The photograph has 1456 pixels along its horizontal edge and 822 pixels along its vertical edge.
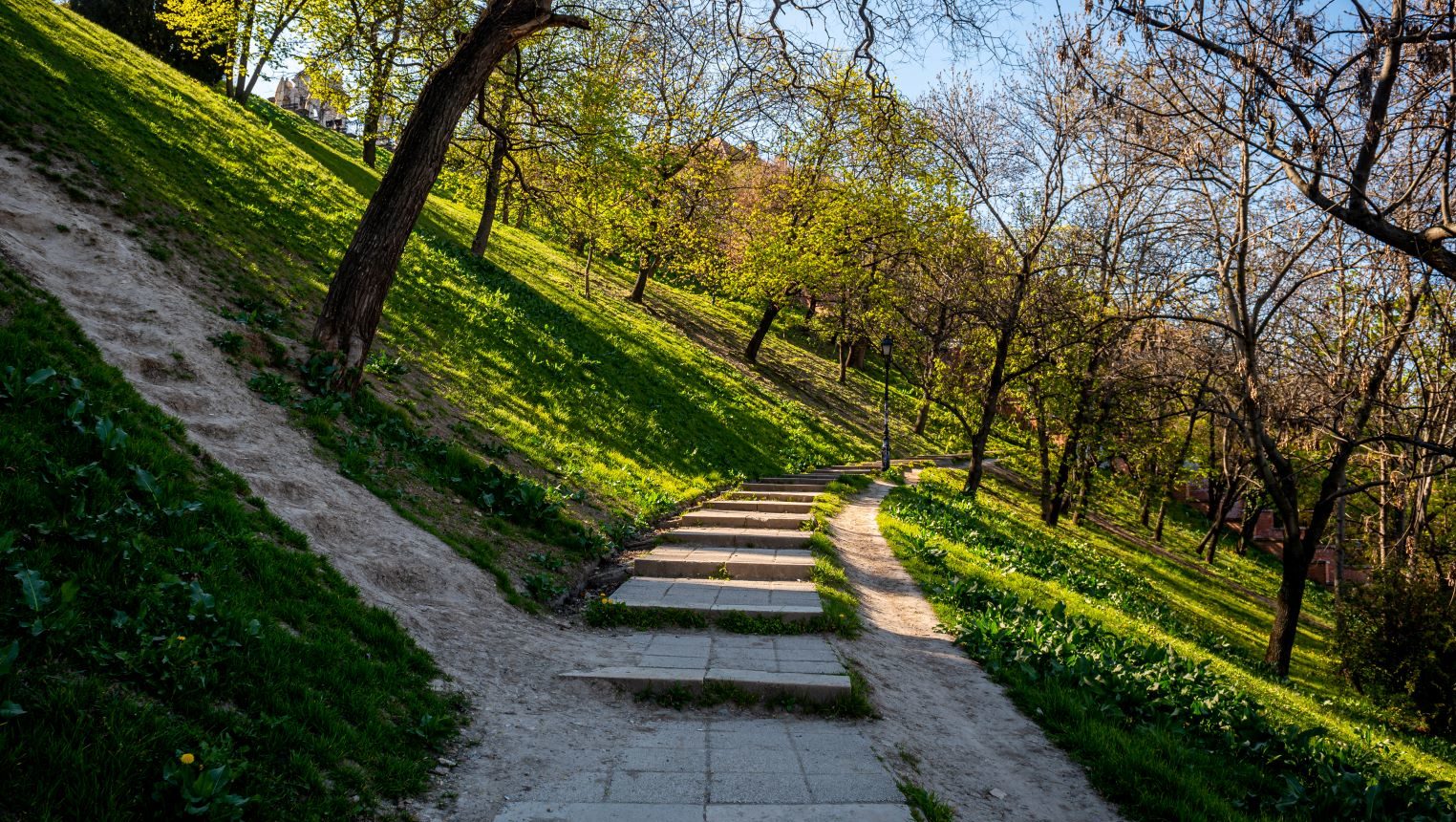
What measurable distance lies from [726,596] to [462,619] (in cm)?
273

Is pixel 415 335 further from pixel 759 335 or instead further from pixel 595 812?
pixel 759 335

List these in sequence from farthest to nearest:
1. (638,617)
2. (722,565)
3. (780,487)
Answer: (780,487), (722,565), (638,617)

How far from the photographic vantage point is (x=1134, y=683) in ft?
20.5

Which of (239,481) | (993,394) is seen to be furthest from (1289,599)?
(239,481)

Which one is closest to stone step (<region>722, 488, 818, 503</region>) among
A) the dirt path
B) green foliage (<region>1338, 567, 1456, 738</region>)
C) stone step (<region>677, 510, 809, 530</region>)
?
stone step (<region>677, 510, 809, 530</region>)

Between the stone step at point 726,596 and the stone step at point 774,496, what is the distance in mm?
5489

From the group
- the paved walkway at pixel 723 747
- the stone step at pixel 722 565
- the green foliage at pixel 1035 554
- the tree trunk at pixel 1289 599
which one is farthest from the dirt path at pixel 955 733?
the tree trunk at pixel 1289 599

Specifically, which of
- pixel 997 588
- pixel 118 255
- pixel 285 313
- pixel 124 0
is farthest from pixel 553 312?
pixel 124 0

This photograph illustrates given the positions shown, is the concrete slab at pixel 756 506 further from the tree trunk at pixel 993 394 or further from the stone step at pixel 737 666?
the tree trunk at pixel 993 394

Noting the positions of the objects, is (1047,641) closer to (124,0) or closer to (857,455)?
(857,455)

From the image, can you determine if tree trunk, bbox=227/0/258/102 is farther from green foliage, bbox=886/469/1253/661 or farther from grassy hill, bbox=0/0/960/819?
green foliage, bbox=886/469/1253/661

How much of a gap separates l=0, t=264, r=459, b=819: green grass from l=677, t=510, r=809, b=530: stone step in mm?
6466

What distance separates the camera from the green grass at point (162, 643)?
2898mm

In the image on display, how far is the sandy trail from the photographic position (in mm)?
4641
